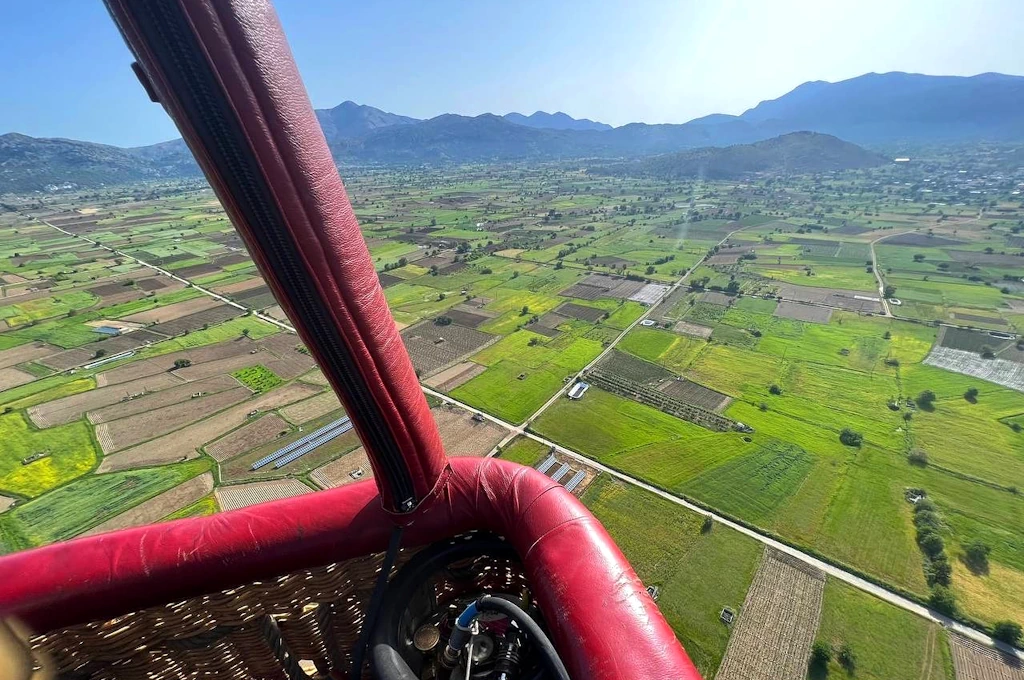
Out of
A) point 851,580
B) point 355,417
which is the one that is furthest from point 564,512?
point 851,580

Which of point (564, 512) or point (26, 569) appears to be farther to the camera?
point (564, 512)

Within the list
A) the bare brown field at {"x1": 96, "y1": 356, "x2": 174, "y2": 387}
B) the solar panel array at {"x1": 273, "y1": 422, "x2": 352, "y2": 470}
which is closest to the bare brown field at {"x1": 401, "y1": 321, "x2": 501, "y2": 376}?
the solar panel array at {"x1": 273, "y1": 422, "x2": 352, "y2": 470}

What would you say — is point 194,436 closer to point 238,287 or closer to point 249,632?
point 249,632

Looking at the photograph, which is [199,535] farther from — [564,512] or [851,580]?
[851,580]

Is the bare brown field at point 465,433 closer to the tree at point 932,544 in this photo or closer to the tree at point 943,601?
the tree at point 943,601

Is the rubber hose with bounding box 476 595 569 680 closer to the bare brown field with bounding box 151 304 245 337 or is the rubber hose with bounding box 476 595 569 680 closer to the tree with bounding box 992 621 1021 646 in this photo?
the tree with bounding box 992 621 1021 646

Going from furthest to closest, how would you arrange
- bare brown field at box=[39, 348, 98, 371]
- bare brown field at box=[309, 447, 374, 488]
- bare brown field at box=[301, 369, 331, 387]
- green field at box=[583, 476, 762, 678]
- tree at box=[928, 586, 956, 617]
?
bare brown field at box=[39, 348, 98, 371] → bare brown field at box=[301, 369, 331, 387] → bare brown field at box=[309, 447, 374, 488] → tree at box=[928, 586, 956, 617] → green field at box=[583, 476, 762, 678]

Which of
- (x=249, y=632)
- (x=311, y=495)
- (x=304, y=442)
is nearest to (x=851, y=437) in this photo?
(x=311, y=495)
